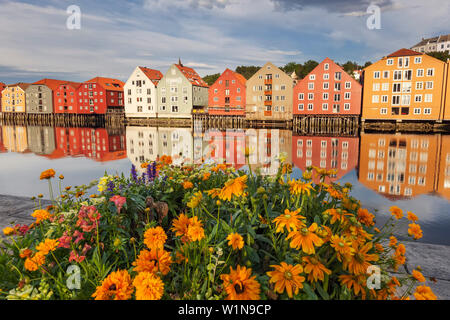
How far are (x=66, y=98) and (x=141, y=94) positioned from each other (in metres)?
27.6

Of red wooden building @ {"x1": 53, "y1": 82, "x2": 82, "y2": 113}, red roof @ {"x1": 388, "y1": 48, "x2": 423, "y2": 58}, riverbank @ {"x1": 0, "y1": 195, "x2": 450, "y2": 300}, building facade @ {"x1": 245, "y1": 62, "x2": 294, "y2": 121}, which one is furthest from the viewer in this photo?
red wooden building @ {"x1": 53, "y1": 82, "x2": 82, "y2": 113}

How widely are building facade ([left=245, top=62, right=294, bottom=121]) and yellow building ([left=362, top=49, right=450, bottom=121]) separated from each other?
13.5 metres

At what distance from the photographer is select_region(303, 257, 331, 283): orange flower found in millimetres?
1992

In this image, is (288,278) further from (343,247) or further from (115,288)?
(115,288)

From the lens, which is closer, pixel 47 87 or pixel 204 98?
pixel 204 98

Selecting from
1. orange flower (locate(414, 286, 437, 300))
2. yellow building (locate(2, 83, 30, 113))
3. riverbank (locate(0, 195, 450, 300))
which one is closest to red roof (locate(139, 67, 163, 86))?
yellow building (locate(2, 83, 30, 113))

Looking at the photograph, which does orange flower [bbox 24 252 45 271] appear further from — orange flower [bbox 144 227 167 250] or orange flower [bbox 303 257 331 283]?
orange flower [bbox 303 257 331 283]

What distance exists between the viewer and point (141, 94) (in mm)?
69438

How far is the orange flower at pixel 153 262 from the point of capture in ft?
6.82

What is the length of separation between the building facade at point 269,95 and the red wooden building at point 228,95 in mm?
1553
